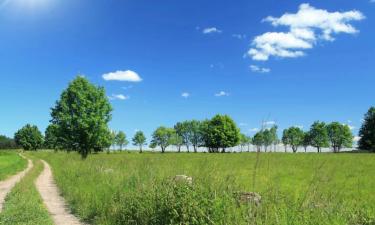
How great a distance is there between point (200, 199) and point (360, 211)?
123 inches

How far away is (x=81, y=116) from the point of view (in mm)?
56719

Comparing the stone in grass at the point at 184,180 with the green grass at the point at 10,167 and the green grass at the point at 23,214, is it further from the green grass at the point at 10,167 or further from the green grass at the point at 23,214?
the green grass at the point at 10,167

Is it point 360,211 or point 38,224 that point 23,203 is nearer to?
point 38,224

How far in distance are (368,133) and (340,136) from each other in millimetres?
38295

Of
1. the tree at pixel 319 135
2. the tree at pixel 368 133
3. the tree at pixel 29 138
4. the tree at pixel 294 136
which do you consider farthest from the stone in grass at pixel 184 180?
the tree at pixel 29 138

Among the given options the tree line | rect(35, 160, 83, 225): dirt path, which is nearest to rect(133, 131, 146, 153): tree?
the tree line

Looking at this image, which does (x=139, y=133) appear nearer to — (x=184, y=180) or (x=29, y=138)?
(x=29, y=138)

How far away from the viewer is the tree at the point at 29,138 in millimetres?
180750

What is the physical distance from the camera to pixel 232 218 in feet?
26.5

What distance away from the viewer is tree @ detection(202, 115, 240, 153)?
4925 inches

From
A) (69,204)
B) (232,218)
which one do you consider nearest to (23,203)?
(69,204)

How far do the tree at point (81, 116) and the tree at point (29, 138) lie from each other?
5123 inches

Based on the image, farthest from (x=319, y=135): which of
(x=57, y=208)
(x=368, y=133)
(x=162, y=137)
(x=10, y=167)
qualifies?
(x=57, y=208)

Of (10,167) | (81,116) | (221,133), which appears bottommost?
(10,167)
